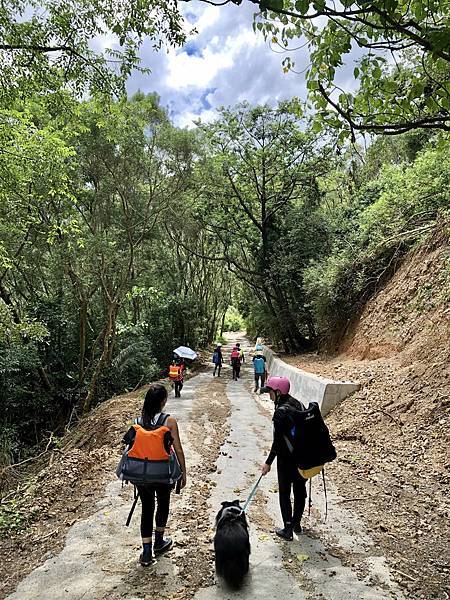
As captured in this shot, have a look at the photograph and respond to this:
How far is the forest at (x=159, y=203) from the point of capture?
17.4 ft

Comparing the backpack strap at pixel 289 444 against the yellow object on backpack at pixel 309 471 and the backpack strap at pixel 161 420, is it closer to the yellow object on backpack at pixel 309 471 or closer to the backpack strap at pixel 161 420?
the yellow object on backpack at pixel 309 471

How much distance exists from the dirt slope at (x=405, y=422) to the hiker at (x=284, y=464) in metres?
0.97

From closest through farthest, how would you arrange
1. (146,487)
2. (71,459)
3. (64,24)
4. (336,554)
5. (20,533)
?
(146,487) < (336,554) < (20,533) < (64,24) < (71,459)

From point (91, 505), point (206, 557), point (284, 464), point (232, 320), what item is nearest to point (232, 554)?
point (206, 557)

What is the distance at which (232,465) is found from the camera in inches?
298

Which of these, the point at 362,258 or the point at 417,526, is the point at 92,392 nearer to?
the point at 362,258

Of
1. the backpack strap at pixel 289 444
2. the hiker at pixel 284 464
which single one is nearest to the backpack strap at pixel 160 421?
the hiker at pixel 284 464

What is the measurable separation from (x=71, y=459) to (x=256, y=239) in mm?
16916

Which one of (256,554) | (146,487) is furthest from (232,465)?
(146,487)

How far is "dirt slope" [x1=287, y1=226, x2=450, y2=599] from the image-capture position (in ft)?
15.7

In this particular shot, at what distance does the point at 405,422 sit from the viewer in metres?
7.81

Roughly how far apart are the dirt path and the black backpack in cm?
89

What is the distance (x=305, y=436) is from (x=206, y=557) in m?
1.49

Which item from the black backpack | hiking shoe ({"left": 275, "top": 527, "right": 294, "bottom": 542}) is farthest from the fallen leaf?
the black backpack
